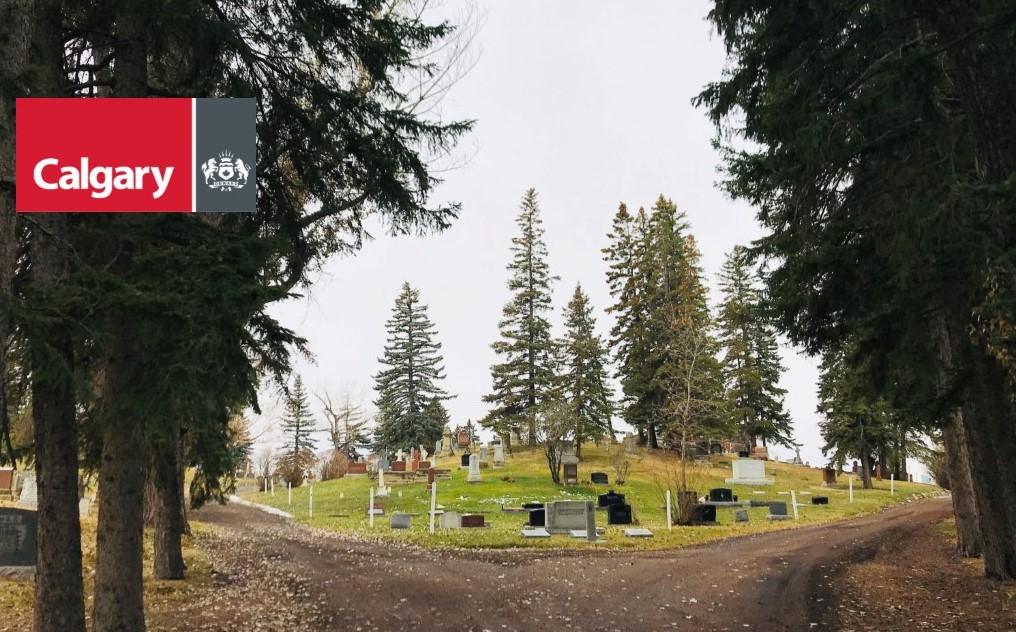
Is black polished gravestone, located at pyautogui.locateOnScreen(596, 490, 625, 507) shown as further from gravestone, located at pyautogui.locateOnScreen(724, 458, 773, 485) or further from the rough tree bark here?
the rough tree bark

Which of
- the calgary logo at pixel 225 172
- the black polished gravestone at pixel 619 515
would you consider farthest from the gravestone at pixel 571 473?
the calgary logo at pixel 225 172

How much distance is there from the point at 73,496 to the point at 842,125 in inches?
365

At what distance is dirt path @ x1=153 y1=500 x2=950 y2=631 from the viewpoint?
346 inches

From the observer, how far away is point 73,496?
6.75 meters

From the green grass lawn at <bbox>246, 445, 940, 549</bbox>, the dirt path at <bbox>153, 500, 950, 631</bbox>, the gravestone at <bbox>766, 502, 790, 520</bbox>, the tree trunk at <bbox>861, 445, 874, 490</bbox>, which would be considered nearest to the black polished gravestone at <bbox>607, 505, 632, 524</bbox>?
the green grass lawn at <bbox>246, 445, 940, 549</bbox>

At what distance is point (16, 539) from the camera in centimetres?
1097

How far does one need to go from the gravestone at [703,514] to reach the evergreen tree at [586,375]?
17333 millimetres

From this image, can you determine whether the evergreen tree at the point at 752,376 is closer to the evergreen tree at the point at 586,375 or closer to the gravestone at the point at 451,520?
the evergreen tree at the point at 586,375

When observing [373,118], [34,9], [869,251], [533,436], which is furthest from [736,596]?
[533,436]

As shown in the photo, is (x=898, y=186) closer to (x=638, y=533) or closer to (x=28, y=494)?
(x=638, y=533)

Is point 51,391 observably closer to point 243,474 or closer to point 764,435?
point 764,435

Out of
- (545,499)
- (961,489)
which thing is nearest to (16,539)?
(961,489)

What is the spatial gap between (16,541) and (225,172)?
8159mm

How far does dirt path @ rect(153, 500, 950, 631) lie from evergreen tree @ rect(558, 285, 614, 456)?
960 inches
